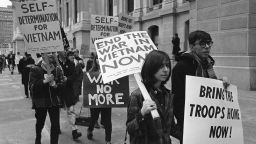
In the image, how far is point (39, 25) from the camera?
567 cm

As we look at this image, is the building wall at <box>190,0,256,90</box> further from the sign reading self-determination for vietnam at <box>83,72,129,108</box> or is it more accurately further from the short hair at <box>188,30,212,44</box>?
the short hair at <box>188,30,212,44</box>

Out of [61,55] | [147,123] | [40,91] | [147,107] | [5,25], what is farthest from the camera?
[5,25]

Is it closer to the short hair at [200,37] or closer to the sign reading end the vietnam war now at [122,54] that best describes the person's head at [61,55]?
the sign reading end the vietnam war now at [122,54]

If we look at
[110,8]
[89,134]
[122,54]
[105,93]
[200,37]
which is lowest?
[89,134]

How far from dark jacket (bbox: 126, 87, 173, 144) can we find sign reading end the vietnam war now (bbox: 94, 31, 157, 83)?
55 centimetres

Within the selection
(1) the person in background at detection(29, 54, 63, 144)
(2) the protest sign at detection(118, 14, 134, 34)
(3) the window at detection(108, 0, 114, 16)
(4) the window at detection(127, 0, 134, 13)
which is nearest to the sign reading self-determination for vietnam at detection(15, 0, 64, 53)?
(1) the person in background at detection(29, 54, 63, 144)

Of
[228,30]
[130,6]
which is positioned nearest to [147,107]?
[228,30]

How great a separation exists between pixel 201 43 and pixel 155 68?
76 centimetres

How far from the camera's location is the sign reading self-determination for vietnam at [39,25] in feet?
18.4

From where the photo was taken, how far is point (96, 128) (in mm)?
7270

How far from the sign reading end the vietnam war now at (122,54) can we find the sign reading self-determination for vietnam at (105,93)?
2206mm

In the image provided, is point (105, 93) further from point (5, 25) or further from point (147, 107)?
point (5, 25)

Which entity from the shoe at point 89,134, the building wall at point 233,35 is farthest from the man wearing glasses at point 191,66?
the building wall at point 233,35

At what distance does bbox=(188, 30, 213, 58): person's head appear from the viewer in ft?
10.6
